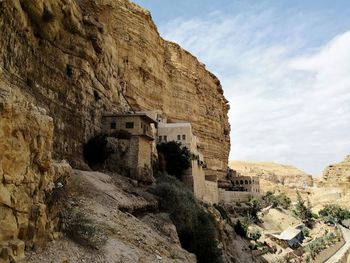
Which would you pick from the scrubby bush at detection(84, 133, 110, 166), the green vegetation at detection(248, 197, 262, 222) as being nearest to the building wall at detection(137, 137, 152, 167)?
the scrubby bush at detection(84, 133, 110, 166)

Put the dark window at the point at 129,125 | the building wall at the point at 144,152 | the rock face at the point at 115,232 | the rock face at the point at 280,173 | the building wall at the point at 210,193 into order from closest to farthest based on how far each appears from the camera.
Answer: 1. the rock face at the point at 115,232
2. the building wall at the point at 144,152
3. the dark window at the point at 129,125
4. the building wall at the point at 210,193
5. the rock face at the point at 280,173

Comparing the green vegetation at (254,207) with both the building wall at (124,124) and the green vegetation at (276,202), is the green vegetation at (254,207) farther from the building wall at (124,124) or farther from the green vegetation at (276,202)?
the building wall at (124,124)

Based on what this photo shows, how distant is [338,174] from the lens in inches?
3211

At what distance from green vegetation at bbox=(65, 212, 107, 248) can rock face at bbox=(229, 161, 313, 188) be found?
11336 cm

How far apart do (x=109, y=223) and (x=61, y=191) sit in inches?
93.8

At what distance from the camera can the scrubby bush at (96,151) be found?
70.4ft

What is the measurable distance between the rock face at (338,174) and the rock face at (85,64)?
41085 millimetres

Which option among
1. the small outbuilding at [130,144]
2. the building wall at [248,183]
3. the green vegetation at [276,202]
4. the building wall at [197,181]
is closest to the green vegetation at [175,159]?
the building wall at [197,181]

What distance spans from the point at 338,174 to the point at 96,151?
72936 millimetres

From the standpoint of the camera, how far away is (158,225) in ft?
50.4

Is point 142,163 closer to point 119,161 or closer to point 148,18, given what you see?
point 119,161

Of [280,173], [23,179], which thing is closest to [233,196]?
[23,179]

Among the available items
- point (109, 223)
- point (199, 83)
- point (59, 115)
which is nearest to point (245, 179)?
point (199, 83)

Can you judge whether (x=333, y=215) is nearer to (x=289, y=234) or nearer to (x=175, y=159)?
(x=289, y=234)
